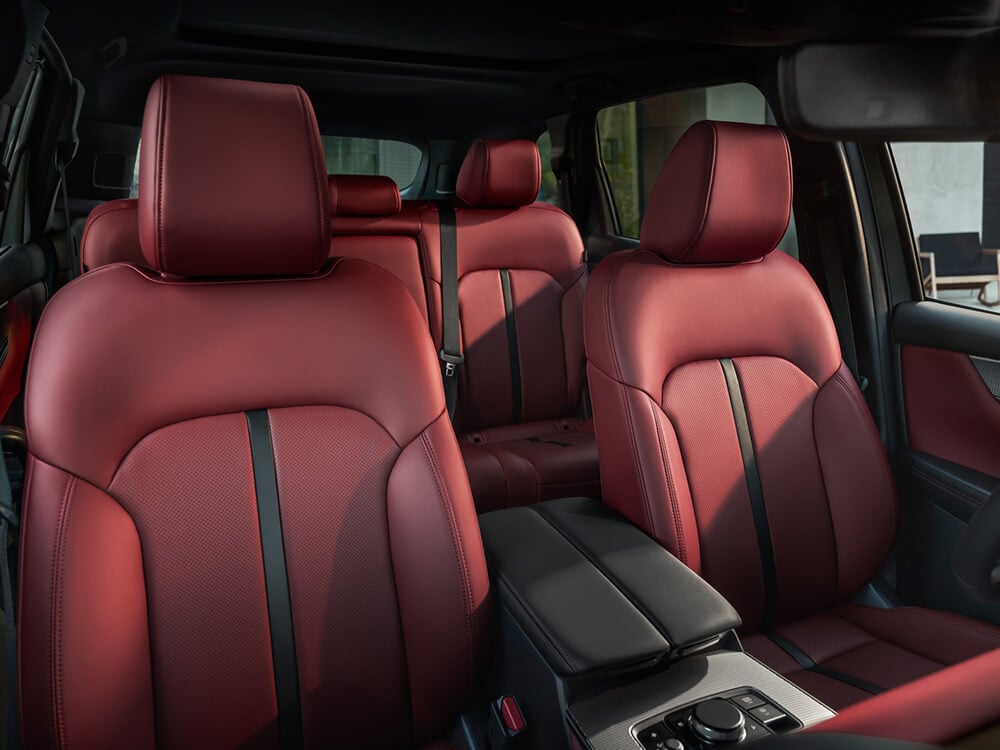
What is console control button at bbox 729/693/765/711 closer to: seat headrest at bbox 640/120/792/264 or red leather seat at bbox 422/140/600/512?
seat headrest at bbox 640/120/792/264

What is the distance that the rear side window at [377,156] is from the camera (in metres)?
4.06

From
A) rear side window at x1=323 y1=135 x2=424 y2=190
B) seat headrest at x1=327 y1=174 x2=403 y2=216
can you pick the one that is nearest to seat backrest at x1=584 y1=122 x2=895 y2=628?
seat headrest at x1=327 y1=174 x2=403 y2=216

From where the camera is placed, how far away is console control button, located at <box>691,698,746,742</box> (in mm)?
934

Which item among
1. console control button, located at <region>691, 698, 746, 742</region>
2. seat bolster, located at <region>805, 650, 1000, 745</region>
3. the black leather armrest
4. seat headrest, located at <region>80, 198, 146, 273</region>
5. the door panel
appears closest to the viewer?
seat bolster, located at <region>805, 650, 1000, 745</region>

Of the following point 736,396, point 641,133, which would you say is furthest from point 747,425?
point 641,133

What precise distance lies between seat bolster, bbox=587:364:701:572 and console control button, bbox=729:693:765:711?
0.39 metres

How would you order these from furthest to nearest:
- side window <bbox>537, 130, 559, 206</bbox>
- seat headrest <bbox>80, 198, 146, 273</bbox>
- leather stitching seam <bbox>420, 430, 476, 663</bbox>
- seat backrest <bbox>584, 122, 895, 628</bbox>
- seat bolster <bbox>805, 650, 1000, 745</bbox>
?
side window <bbox>537, 130, 559, 206</bbox> < seat headrest <bbox>80, 198, 146, 273</bbox> < seat backrest <bbox>584, 122, 895, 628</bbox> < leather stitching seam <bbox>420, 430, 476, 663</bbox> < seat bolster <bbox>805, 650, 1000, 745</bbox>

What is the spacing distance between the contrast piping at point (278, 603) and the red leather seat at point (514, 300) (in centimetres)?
150

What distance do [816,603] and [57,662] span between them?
133cm

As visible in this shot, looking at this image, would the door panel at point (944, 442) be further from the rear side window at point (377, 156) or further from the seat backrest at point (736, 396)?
the rear side window at point (377, 156)

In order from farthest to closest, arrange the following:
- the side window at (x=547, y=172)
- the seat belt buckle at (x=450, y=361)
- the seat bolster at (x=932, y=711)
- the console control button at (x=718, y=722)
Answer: the side window at (x=547, y=172) → the seat belt buckle at (x=450, y=361) → the console control button at (x=718, y=722) → the seat bolster at (x=932, y=711)

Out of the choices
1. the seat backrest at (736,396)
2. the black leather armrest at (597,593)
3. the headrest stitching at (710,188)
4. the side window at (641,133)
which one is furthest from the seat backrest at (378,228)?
the black leather armrest at (597,593)

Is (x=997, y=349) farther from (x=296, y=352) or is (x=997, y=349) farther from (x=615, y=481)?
(x=296, y=352)

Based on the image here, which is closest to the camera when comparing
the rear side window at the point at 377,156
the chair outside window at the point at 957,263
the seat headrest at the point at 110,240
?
the chair outside window at the point at 957,263
